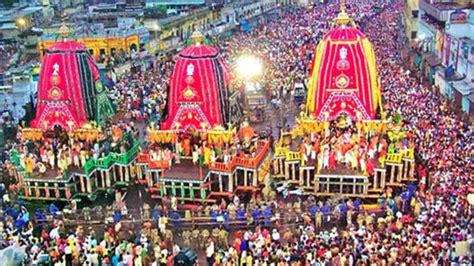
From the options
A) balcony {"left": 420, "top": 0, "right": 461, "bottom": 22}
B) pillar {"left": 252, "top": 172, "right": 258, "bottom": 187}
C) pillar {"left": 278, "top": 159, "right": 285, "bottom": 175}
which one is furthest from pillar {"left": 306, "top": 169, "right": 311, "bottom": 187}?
balcony {"left": 420, "top": 0, "right": 461, "bottom": 22}

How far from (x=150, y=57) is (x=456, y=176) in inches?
1353

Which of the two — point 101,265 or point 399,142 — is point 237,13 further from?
point 101,265

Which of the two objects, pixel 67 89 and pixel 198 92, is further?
pixel 67 89

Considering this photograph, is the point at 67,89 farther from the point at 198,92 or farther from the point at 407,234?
the point at 407,234

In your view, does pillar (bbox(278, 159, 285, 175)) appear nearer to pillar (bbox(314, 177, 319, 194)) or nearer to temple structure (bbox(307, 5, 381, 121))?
pillar (bbox(314, 177, 319, 194))

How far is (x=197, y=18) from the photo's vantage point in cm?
6694

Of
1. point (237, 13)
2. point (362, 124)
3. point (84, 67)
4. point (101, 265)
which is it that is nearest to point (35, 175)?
point (84, 67)

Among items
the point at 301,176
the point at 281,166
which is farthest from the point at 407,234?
the point at 281,166

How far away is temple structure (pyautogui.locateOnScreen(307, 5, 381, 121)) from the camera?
26.8m

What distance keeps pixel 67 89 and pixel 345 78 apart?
479 inches

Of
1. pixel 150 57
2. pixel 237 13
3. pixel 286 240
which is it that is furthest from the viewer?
pixel 237 13

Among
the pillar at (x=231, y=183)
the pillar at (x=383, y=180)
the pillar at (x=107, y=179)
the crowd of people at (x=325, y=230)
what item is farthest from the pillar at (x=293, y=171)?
the pillar at (x=107, y=179)

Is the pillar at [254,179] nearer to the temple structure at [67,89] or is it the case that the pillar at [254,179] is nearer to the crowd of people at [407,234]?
the crowd of people at [407,234]

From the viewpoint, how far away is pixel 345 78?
87.9 feet
